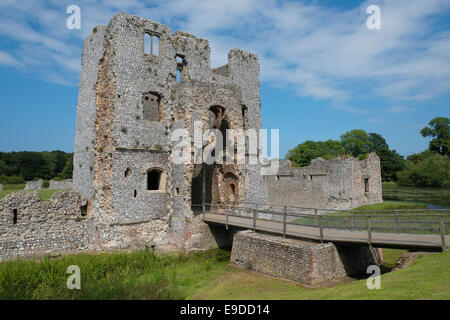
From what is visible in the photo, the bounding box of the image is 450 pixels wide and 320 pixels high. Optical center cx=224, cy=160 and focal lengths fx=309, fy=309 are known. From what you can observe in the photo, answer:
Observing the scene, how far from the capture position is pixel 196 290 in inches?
400

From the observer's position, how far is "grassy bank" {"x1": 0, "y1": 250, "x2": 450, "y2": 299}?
7.14 metres

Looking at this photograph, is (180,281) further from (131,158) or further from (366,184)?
(366,184)

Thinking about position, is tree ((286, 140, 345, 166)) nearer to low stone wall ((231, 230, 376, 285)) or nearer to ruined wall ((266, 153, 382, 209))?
ruined wall ((266, 153, 382, 209))

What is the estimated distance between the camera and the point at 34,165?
189ft

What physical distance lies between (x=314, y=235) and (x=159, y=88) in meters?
10.7

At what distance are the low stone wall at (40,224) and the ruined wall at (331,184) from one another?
17.7 meters

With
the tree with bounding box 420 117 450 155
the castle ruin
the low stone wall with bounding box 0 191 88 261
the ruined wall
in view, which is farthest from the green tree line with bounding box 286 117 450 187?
the low stone wall with bounding box 0 191 88 261

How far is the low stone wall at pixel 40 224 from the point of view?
12094mm

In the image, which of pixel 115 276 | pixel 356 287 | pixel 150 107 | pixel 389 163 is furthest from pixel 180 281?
pixel 389 163

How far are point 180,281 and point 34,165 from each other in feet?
189

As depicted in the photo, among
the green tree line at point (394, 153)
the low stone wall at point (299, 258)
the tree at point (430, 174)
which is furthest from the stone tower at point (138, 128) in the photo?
the tree at point (430, 174)

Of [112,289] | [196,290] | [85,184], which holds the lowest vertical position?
[196,290]
